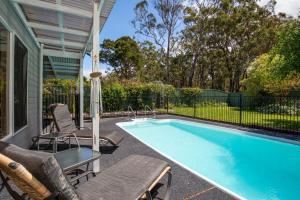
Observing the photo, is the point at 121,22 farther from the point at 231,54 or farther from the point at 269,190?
the point at 269,190

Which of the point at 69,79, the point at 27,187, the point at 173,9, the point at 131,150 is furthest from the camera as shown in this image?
the point at 173,9

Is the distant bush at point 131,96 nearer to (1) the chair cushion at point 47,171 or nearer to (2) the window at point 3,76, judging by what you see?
→ (2) the window at point 3,76

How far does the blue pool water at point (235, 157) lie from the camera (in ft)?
16.6

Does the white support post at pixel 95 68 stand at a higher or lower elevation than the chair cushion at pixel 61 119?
higher

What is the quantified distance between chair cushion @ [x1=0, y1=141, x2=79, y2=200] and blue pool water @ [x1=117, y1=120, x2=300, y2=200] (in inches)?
108

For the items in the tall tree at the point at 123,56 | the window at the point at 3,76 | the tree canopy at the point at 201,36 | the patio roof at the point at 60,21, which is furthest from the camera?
the tall tree at the point at 123,56

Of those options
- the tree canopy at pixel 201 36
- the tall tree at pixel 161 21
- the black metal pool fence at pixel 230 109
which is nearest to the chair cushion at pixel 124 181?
the black metal pool fence at pixel 230 109

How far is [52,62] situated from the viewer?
38.4 feet

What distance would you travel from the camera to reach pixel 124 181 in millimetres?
2912

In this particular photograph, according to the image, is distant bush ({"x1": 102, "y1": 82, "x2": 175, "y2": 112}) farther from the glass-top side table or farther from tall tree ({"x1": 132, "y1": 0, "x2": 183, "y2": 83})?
the glass-top side table

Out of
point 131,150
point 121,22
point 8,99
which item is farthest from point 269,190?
point 121,22

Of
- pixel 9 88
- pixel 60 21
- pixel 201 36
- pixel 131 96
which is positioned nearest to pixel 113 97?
pixel 131 96

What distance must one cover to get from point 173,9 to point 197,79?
14.6 metres

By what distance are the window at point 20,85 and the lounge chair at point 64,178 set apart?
2.97m
